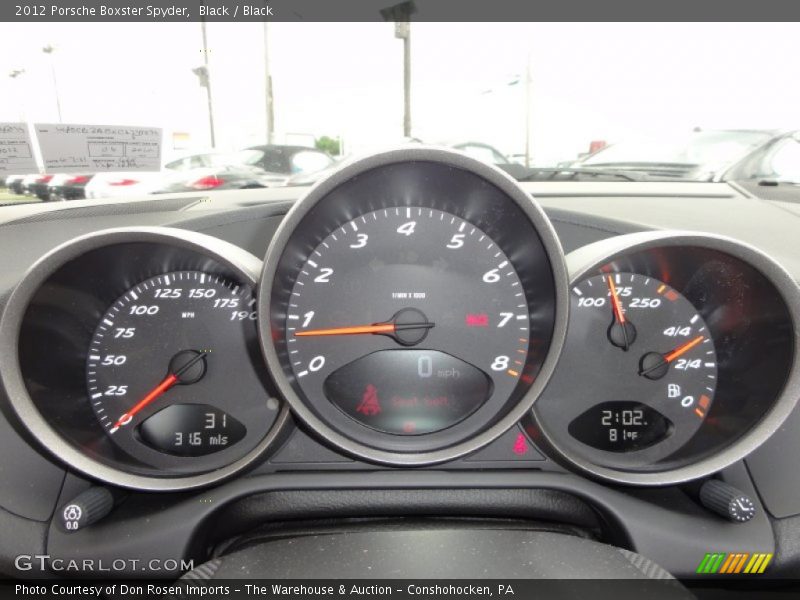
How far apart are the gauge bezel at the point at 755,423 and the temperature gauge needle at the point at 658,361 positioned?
0.28 m

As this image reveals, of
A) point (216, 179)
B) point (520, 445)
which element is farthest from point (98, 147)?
point (520, 445)

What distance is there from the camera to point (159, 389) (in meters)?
1.94

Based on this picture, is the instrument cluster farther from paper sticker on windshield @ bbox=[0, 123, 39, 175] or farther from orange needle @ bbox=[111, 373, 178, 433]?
paper sticker on windshield @ bbox=[0, 123, 39, 175]

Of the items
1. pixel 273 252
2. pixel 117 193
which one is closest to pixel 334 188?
pixel 273 252

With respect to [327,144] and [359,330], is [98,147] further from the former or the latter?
[327,144]

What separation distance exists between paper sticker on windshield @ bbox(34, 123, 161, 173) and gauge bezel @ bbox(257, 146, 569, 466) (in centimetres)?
64

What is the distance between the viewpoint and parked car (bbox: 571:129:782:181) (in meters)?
2.79

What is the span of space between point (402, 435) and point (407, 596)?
71 cm

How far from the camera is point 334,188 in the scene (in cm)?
170

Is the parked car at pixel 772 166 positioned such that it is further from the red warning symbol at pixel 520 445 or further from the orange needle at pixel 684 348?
the red warning symbol at pixel 520 445

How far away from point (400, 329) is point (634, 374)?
0.81 m

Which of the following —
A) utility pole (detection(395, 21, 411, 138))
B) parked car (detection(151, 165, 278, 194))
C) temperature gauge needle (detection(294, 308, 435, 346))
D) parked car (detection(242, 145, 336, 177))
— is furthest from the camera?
parked car (detection(242, 145, 336, 177))

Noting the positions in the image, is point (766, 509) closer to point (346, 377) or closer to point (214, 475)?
point (346, 377)
